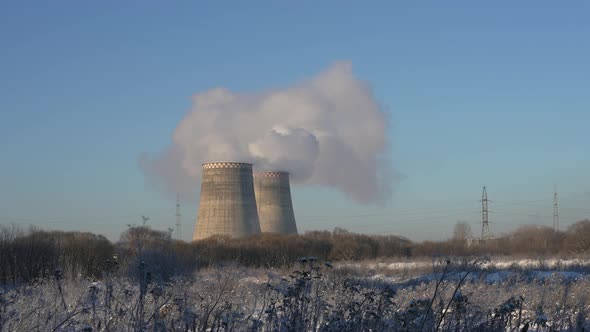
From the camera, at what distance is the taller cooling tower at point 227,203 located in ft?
97.5

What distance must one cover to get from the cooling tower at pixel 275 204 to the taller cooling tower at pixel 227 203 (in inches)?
135

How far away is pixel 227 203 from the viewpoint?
29797mm

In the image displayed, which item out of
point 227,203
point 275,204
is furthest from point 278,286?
point 275,204

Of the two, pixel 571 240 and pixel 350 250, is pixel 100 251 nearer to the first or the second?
pixel 350 250

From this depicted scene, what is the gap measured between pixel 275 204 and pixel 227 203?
503 cm

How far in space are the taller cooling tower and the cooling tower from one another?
3428 millimetres

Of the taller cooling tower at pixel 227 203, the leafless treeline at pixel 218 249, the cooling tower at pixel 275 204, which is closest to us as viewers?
the leafless treeline at pixel 218 249

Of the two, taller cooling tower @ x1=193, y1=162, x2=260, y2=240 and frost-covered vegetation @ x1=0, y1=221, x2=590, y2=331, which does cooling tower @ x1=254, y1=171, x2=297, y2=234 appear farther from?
taller cooling tower @ x1=193, y1=162, x2=260, y2=240

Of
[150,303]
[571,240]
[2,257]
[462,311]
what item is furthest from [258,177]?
[462,311]

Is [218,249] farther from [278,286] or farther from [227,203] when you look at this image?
[278,286]

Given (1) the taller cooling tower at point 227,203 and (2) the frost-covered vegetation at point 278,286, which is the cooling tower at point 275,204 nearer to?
(2) the frost-covered vegetation at point 278,286

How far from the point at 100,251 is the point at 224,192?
287 inches

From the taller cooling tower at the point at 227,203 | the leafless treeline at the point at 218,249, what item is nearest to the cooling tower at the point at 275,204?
the leafless treeline at the point at 218,249

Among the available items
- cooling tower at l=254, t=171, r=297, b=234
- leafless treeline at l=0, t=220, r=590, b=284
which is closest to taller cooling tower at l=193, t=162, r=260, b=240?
leafless treeline at l=0, t=220, r=590, b=284
